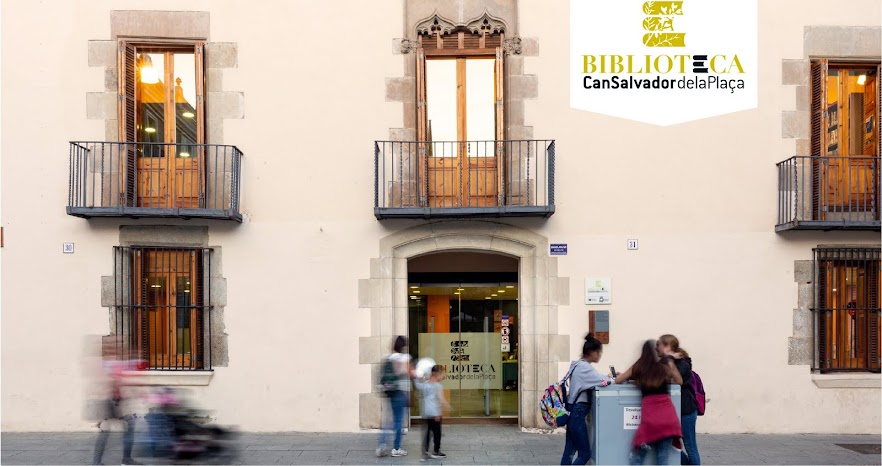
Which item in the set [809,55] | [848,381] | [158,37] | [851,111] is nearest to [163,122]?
[158,37]

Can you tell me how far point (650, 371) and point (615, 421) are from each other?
73cm

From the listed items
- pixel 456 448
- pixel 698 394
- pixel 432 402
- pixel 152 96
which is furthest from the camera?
pixel 152 96

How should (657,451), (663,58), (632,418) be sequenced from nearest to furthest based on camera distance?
(657,451), (632,418), (663,58)

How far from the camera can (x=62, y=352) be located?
30.9 ft

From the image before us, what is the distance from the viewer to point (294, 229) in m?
9.51

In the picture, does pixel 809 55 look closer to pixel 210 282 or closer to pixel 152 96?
pixel 210 282

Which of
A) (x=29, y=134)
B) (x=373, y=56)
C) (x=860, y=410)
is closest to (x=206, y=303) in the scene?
(x=29, y=134)

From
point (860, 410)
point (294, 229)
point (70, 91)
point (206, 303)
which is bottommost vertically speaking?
point (860, 410)

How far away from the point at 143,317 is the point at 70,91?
3256 millimetres

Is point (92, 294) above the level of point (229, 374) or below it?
above

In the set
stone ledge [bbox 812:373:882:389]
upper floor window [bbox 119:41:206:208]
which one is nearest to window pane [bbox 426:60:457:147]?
upper floor window [bbox 119:41:206:208]

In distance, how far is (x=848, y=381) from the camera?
30.9 feet

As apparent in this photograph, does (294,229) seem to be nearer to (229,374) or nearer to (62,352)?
(229,374)

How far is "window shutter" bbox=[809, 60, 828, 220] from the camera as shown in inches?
376
